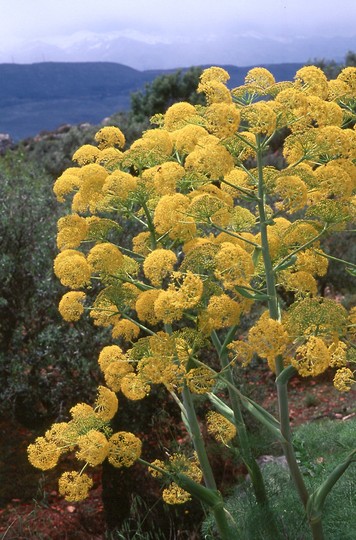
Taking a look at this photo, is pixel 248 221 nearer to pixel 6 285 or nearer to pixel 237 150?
pixel 237 150

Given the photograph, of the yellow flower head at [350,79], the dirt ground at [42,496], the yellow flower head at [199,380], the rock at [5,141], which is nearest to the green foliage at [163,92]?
the rock at [5,141]

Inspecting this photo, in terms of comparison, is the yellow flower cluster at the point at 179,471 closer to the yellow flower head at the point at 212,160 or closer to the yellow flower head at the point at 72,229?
the yellow flower head at the point at 72,229

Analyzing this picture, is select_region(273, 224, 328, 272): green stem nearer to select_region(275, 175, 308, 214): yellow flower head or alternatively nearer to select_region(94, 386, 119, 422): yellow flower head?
select_region(275, 175, 308, 214): yellow flower head

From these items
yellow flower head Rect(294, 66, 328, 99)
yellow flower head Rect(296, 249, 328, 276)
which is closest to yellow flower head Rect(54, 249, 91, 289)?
yellow flower head Rect(296, 249, 328, 276)

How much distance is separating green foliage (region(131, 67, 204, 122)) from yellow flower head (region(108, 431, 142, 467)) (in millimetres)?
33924

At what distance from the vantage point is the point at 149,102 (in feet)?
122

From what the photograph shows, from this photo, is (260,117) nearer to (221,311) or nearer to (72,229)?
(221,311)

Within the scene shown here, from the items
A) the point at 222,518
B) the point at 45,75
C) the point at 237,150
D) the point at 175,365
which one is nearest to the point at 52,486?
the point at 222,518

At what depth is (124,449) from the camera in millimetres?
4023

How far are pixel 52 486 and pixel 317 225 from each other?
529cm

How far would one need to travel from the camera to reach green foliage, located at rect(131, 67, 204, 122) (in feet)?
123

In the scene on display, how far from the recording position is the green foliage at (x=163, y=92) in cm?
3738

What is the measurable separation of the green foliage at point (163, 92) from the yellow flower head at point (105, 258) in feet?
111

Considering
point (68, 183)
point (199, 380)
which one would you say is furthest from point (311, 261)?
point (68, 183)
